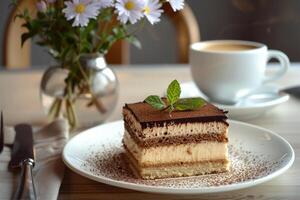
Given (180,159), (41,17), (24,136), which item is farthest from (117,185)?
(41,17)

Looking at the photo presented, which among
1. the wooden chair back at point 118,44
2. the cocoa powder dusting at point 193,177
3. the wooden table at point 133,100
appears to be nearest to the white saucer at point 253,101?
the wooden table at point 133,100

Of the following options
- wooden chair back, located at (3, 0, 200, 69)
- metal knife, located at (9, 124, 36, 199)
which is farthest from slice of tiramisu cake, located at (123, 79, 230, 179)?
wooden chair back, located at (3, 0, 200, 69)

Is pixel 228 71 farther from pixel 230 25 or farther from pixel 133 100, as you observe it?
pixel 230 25

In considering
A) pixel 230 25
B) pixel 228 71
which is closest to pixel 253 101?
pixel 228 71

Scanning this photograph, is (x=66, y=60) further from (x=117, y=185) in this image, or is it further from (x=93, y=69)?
(x=117, y=185)

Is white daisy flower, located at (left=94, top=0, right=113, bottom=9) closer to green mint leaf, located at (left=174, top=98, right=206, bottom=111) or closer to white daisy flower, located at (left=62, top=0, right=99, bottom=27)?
white daisy flower, located at (left=62, top=0, right=99, bottom=27)

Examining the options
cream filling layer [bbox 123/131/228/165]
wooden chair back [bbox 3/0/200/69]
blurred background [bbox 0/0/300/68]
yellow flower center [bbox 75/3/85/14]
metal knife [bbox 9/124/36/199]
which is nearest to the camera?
metal knife [bbox 9/124/36/199]

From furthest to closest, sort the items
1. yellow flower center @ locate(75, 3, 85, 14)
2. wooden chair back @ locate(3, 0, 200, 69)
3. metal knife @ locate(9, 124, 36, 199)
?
wooden chair back @ locate(3, 0, 200, 69), yellow flower center @ locate(75, 3, 85, 14), metal knife @ locate(9, 124, 36, 199)
